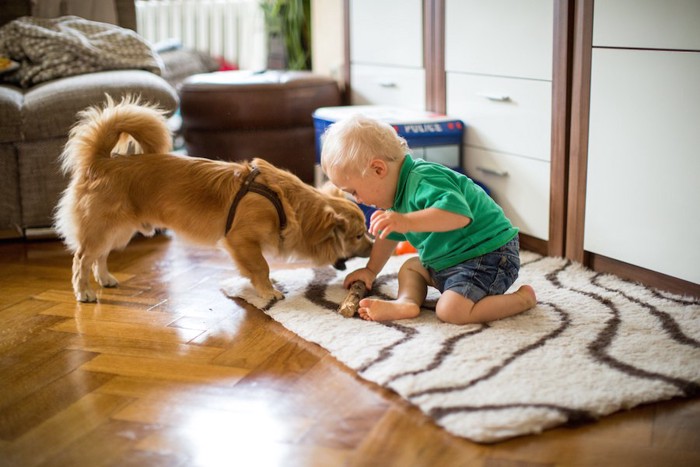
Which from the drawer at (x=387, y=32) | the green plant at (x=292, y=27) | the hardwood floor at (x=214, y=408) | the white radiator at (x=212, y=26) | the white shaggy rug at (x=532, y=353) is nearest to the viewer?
the hardwood floor at (x=214, y=408)

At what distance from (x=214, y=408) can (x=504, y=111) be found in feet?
4.76

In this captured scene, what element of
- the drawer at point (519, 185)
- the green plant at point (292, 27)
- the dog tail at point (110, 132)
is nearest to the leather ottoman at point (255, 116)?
the green plant at point (292, 27)

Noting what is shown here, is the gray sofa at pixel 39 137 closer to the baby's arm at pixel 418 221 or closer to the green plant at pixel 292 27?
the baby's arm at pixel 418 221

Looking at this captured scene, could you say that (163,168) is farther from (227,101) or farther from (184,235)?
(227,101)

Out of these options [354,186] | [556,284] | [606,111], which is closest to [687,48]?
[606,111]

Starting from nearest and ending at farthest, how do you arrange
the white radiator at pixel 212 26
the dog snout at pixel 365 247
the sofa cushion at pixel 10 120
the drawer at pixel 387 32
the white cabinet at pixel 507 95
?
the dog snout at pixel 365 247, the white cabinet at pixel 507 95, the sofa cushion at pixel 10 120, the drawer at pixel 387 32, the white radiator at pixel 212 26

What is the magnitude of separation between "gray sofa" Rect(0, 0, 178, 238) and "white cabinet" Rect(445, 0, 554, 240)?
1103mm

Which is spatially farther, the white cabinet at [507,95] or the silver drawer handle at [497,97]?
the silver drawer handle at [497,97]

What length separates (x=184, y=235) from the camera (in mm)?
2119

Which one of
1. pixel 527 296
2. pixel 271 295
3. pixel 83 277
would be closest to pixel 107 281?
pixel 83 277

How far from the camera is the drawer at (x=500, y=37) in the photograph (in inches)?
87.0

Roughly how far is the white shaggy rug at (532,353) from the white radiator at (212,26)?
2.86 m

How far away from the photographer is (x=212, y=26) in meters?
4.74

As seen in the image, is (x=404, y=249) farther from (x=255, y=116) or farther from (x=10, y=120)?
(x=10, y=120)
